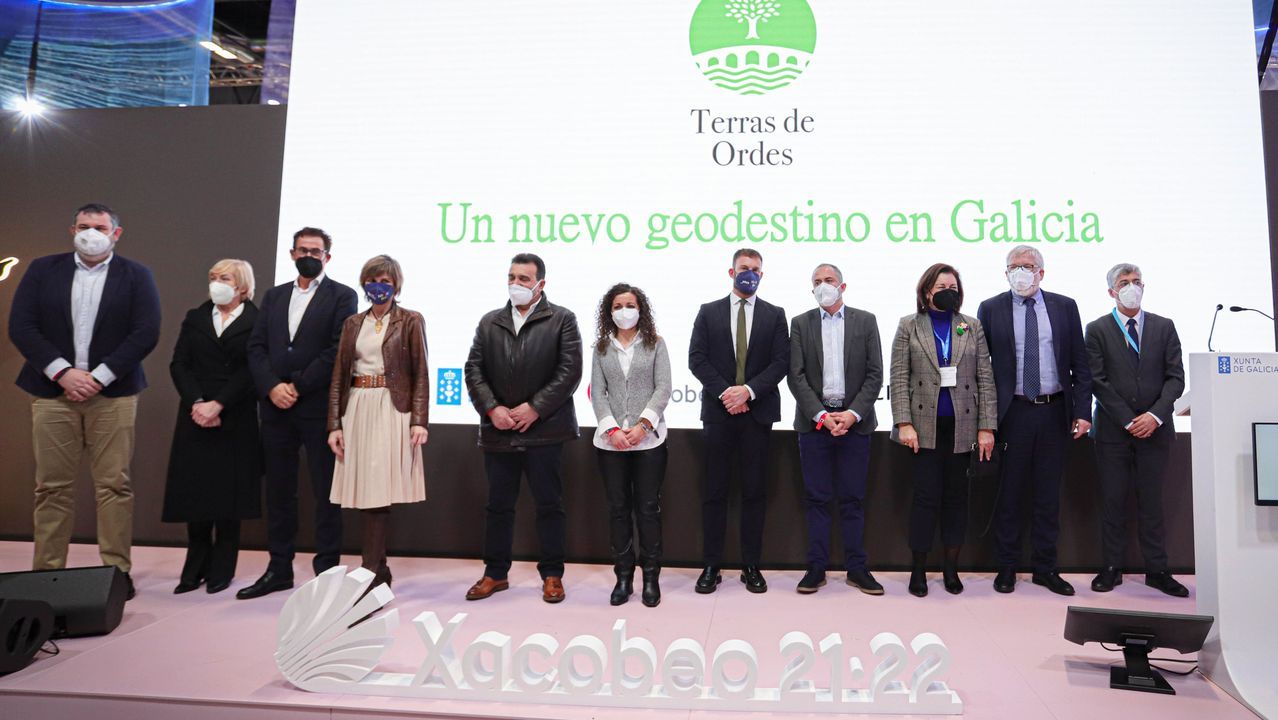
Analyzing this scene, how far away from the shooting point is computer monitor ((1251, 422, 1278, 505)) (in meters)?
2.49

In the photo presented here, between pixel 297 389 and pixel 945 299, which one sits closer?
pixel 297 389

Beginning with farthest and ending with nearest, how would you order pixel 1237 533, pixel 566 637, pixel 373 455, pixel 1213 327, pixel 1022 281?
1. pixel 1213 327
2. pixel 1022 281
3. pixel 373 455
4. pixel 566 637
5. pixel 1237 533

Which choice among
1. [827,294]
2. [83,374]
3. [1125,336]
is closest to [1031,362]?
[1125,336]

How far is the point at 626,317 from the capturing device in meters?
3.56

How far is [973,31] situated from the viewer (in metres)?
4.33

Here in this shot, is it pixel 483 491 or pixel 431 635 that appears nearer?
pixel 431 635

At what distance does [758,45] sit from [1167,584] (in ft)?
11.4

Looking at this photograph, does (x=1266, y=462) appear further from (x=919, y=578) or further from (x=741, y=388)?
(x=741, y=388)

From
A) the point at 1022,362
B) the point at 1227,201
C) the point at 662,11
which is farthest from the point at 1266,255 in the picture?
the point at 662,11

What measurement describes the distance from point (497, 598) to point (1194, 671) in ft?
8.97

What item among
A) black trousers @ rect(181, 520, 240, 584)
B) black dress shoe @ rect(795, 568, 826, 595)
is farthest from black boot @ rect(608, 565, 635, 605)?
black trousers @ rect(181, 520, 240, 584)

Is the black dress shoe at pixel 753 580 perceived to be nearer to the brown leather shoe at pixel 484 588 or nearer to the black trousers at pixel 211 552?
the brown leather shoe at pixel 484 588

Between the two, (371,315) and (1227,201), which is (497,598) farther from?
(1227,201)

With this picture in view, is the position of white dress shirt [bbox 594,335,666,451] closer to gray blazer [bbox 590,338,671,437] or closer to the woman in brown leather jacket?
gray blazer [bbox 590,338,671,437]
